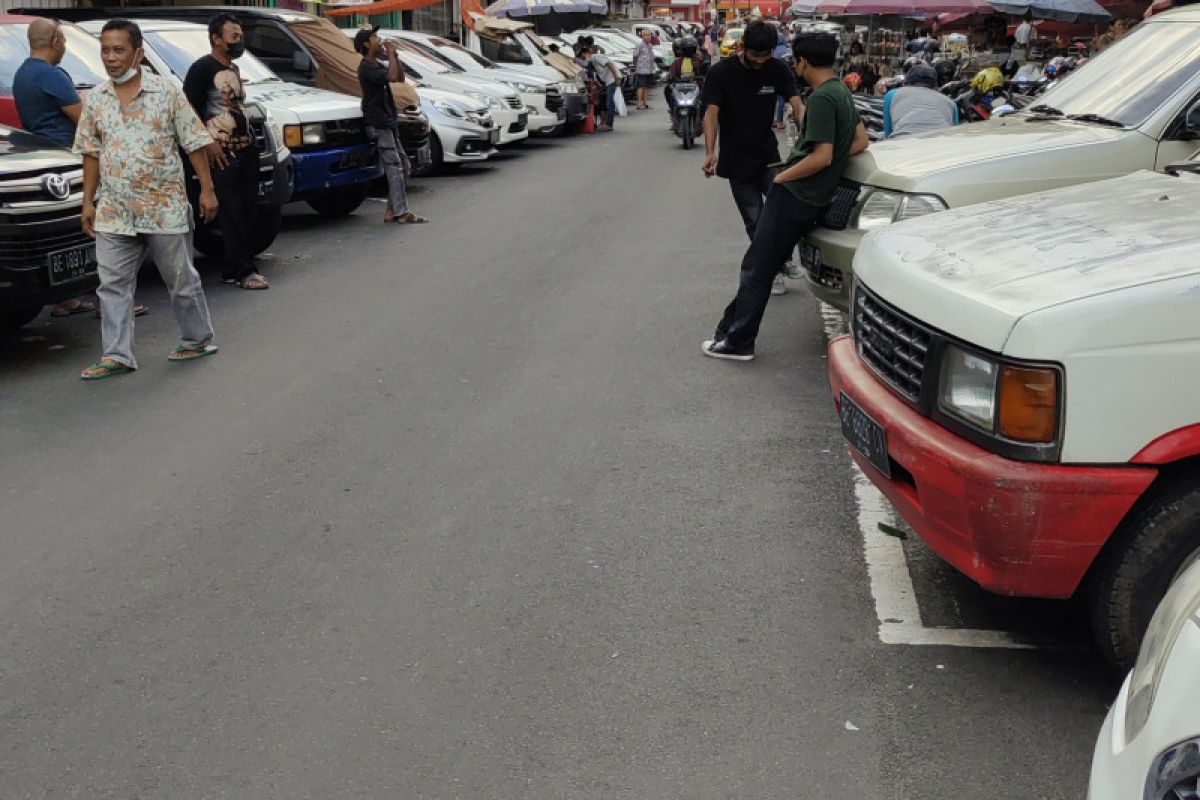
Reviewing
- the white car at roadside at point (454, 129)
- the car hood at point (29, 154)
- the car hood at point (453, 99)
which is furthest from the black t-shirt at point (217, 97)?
the car hood at point (453, 99)

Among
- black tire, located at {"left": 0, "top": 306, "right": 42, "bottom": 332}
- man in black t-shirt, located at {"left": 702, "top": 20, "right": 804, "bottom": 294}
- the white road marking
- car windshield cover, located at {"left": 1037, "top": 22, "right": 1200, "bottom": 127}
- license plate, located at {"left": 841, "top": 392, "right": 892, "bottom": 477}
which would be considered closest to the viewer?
license plate, located at {"left": 841, "top": 392, "right": 892, "bottom": 477}

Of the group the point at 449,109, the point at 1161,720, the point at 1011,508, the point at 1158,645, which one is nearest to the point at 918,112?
the point at 1011,508

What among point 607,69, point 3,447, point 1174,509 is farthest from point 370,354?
point 607,69

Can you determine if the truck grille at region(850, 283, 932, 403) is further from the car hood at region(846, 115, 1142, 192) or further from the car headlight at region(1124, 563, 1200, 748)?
the car hood at region(846, 115, 1142, 192)

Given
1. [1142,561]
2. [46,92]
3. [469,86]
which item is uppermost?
[46,92]

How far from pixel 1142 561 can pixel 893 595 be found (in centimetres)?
107

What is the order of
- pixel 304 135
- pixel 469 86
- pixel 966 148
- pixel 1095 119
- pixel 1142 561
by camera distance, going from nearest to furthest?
pixel 1142 561, pixel 966 148, pixel 1095 119, pixel 304 135, pixel 469 86

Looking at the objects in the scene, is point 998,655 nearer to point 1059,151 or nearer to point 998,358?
point 998,358

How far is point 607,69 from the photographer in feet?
80.0

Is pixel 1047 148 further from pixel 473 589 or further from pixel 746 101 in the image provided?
pixel 473 589

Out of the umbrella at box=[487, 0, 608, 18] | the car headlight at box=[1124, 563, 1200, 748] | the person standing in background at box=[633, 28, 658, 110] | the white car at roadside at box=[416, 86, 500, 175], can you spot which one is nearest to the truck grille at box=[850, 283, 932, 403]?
the car headlight at box=[1124, 563, 1200, 748]

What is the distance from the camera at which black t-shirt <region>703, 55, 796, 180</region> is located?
8.23m

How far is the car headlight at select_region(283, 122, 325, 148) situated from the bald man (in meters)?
3.39

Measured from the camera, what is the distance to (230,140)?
9.40m
